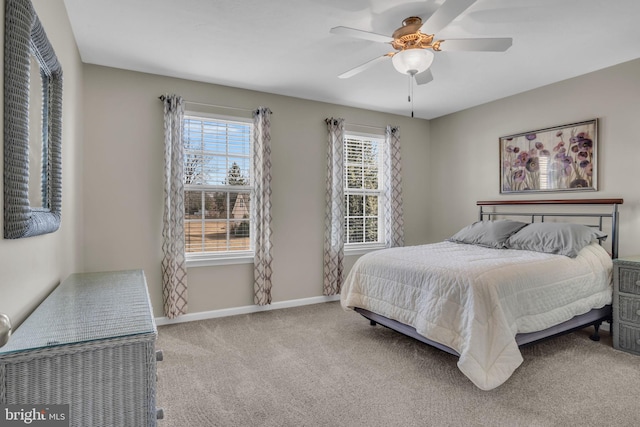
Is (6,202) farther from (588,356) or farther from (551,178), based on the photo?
(551,178)

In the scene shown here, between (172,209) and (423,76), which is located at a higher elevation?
(423,76)

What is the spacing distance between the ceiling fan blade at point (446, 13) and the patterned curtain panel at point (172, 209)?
2.53m

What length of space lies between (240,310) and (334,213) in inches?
63.2

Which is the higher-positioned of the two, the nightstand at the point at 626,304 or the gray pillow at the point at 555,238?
the gray pillow at the point at 555,238

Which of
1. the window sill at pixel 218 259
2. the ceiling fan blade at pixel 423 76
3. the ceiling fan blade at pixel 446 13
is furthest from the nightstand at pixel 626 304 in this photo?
the window sill at pixel 218 259

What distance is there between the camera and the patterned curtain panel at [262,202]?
160 inches

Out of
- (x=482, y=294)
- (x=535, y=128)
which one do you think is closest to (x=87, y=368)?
(x=482, y=294)

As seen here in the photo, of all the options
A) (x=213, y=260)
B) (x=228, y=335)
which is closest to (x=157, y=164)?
(x=213, y=260)

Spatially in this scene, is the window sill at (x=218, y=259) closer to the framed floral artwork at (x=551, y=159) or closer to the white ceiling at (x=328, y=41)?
the white ceiling at (x=328, y=41)

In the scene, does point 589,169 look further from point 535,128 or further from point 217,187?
point 217,187

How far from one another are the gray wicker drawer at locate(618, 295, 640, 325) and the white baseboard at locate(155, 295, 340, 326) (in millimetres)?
2837

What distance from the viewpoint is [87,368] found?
115 cm

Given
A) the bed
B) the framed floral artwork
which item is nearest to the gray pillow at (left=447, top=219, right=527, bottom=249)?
the bed

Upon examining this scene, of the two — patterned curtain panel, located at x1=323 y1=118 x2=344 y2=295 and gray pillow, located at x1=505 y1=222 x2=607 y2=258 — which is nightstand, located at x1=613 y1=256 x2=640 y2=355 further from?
patterned curtain panel, located at x1=323 y1=118 x2=344 y2=295
